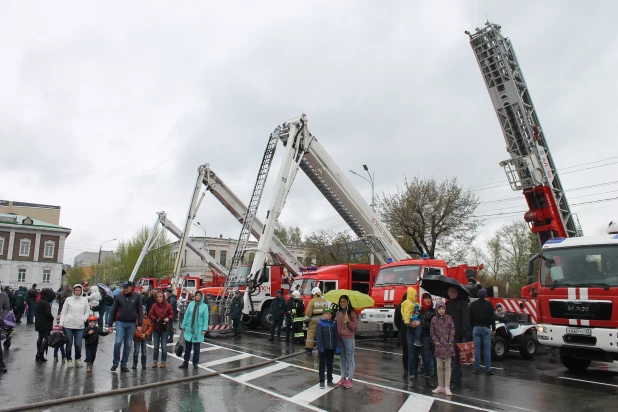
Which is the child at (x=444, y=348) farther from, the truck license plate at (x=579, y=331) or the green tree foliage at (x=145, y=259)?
the green tree foliage at (x=145, y=259)

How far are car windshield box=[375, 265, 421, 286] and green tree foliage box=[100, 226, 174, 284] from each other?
41.1 m

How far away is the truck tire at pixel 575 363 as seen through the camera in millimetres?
11062

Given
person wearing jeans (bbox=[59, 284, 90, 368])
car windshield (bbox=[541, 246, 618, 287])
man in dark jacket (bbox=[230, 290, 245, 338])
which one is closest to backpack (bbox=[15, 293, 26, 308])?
man in dark jacket (bbox=[230, 290, 245, 338])

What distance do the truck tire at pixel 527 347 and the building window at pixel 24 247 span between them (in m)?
60.3

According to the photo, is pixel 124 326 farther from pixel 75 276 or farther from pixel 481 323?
pixel 75 276

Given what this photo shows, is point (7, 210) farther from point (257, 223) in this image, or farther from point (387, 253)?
point (387, 253)

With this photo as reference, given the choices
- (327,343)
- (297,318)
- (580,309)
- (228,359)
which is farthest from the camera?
(297,318)

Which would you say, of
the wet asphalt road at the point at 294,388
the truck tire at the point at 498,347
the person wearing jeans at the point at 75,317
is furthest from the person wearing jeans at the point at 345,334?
the truck tire at the point at 498,347

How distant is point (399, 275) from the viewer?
1623 centimetres

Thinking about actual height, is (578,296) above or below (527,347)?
above

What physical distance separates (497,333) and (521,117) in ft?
30.9

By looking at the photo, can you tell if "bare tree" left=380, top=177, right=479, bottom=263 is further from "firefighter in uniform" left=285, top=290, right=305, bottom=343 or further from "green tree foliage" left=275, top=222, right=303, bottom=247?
"green tree foliage" left=275, top=222, right=303, bottom=247

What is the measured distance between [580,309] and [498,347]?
3272 millimetres

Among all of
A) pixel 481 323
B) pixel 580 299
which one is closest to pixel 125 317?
pixel 481 323
